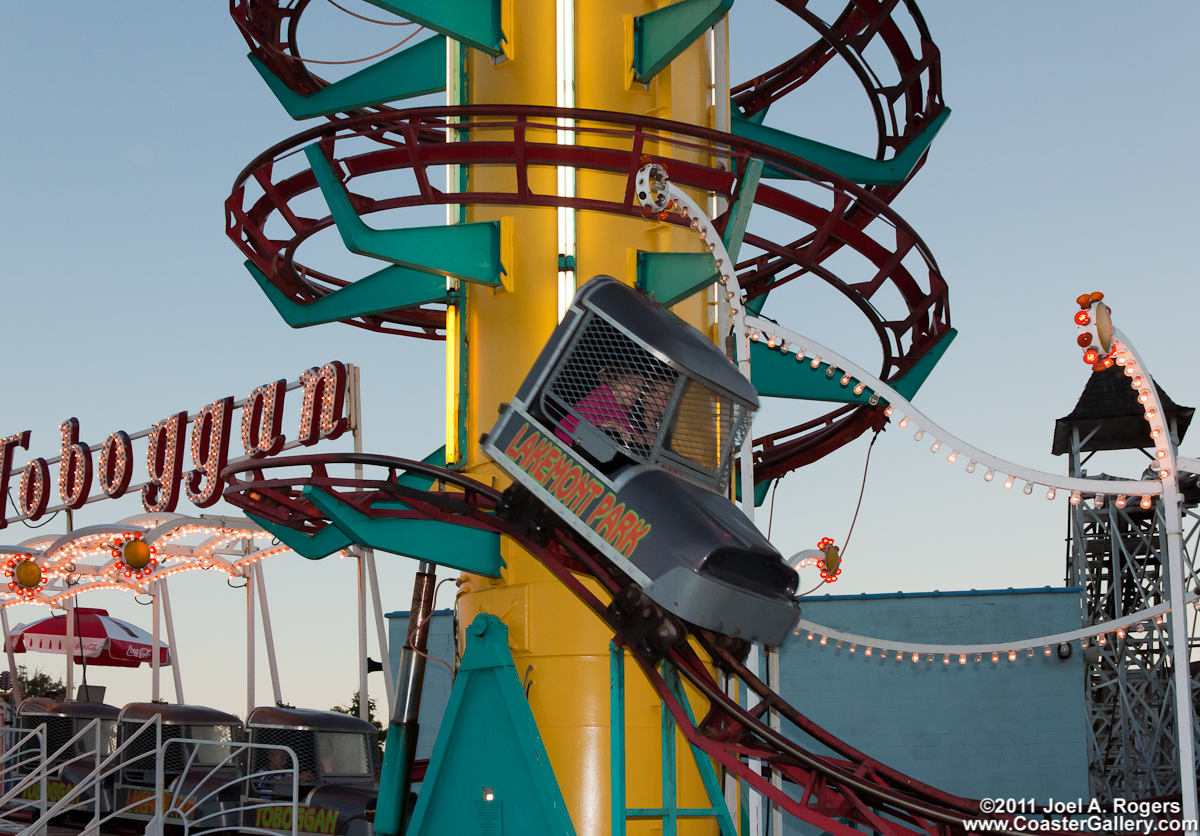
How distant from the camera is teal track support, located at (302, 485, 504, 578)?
33.4 feet

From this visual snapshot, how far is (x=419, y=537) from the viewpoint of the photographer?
10.4 metres

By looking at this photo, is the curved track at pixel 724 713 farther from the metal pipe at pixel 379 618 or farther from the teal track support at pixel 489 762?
the metal pipe at pixel 379 618

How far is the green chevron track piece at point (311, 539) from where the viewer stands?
430 inches

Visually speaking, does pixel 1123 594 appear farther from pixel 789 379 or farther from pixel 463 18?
pixel 463 18

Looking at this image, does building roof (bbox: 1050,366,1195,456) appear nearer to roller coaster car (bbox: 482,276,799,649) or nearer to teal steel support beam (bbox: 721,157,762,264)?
teal steel support beam (bbox: 721,157,762,264)

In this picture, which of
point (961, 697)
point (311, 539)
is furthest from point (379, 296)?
point (961, 697)

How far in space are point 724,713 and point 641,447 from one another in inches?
78.4

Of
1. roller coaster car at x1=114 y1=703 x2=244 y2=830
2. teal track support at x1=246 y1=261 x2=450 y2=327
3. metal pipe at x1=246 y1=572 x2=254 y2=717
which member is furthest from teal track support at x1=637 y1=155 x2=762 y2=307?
metal pipe at x1=246 y1=572 x2=254 y2=717

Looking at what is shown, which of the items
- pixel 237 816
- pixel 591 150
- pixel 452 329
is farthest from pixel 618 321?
pixel 237 816

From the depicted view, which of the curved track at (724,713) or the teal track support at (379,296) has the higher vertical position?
the teal track support at (379,296)

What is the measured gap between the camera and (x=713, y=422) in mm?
8875

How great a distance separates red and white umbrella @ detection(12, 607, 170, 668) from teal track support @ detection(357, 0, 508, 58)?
20.7 metres

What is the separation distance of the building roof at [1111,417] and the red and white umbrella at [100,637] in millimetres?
24677

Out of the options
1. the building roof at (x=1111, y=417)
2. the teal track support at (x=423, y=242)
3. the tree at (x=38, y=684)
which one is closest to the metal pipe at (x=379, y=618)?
the teal track support at (x=423, y=242)
